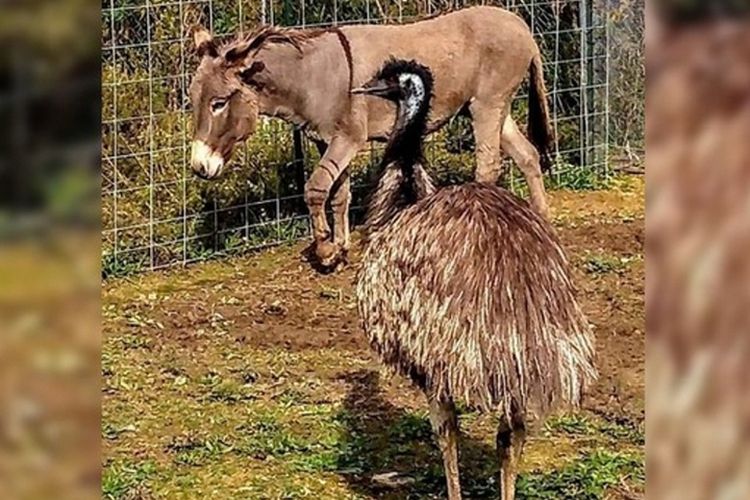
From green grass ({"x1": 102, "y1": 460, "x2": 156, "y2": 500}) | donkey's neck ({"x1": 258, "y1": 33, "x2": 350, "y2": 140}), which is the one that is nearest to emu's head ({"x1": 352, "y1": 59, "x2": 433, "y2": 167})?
donkey's neck ({"x1": 258, "y1": 33, "x2": 350, "y2": 140})

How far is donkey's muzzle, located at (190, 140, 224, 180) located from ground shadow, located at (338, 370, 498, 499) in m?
0.56

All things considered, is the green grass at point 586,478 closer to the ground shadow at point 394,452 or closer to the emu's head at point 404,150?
the ground shadow at point 394,452

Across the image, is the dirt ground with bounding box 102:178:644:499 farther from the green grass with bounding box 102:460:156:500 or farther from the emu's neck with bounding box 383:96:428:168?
the emu's neck with bounding box 383:96:428:168

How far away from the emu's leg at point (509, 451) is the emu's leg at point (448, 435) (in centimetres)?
9

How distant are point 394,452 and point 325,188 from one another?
63 cm

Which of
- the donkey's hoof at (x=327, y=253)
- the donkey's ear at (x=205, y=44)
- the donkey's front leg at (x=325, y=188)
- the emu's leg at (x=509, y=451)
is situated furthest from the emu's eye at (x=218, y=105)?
the emu's leg at (x=509, y=451)

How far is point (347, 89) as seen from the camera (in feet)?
10.3

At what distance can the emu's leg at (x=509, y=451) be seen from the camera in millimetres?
2527

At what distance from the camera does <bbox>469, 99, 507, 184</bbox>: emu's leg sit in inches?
116
